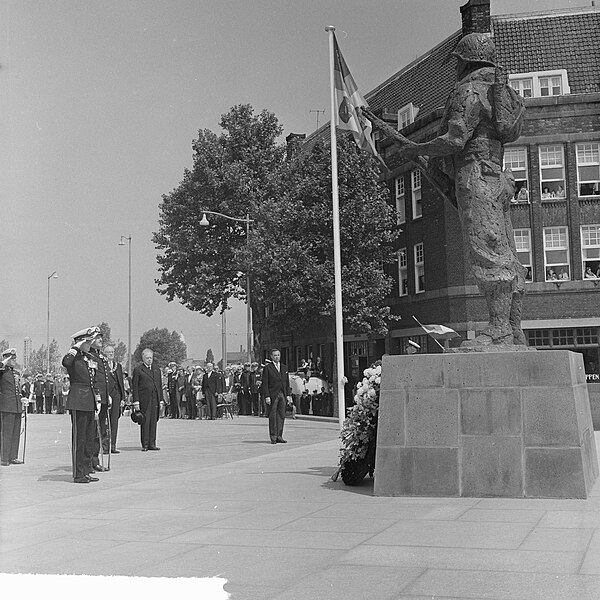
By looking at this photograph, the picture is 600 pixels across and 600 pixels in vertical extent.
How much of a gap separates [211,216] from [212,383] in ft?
48.6

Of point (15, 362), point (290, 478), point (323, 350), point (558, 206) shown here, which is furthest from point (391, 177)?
point (290, 478)

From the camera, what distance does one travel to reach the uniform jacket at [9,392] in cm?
1602

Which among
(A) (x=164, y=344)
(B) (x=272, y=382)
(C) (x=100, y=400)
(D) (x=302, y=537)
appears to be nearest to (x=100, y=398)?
(C) (x=100, y=400)

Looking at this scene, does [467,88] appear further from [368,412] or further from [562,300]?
[562,300]

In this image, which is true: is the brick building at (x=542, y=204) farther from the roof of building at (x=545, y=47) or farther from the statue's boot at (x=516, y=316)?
the statue's boot at (x=516, y=316)

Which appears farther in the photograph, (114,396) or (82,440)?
(114,396)

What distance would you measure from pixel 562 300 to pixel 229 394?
13.2m

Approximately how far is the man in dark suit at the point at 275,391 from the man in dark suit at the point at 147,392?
2291mm

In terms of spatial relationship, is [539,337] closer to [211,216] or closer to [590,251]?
[590,251]

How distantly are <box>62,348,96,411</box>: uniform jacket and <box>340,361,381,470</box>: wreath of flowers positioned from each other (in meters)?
4.03

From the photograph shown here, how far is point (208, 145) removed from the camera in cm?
4656

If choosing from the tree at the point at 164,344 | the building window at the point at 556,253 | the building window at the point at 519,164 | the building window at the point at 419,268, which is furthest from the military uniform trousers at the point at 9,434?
the tree at the point at 164,344

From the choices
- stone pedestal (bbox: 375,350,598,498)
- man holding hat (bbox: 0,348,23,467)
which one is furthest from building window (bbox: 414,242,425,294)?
stone pedestal (bbox: 375,350,598,498)

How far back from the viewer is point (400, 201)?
40.6 m
